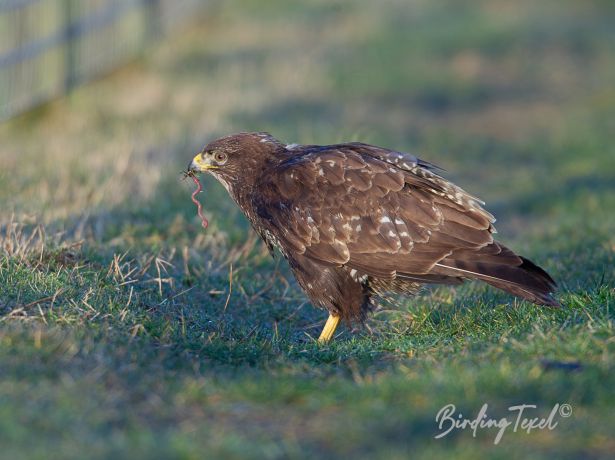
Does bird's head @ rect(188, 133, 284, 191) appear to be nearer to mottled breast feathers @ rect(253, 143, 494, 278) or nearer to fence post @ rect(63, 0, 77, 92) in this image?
mottled breast feathers @ rect(253, 143, 494, 278)

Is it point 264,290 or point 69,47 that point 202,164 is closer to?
point 264,290

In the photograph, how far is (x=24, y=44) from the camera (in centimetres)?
1222

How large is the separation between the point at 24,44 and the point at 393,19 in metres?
9.97

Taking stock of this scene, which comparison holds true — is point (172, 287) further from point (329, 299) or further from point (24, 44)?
point (24, 44)

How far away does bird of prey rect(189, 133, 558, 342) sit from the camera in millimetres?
6250

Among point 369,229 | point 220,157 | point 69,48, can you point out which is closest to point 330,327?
point 369,229

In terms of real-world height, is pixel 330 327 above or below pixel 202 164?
below

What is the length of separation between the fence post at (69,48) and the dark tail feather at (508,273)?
8.69 meters

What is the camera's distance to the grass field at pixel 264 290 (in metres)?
4.60

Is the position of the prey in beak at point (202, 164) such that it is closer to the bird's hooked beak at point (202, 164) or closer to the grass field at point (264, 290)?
the bird's hooked beak at point (202, 164)

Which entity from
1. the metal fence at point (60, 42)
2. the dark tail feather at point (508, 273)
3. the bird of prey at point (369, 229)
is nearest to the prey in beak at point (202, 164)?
the bird of prey at point (369, 229)

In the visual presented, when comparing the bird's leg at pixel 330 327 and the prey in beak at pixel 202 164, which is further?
the prey in beak at pixel 202 164

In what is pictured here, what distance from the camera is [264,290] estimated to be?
758 cm

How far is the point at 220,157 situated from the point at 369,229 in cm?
136
